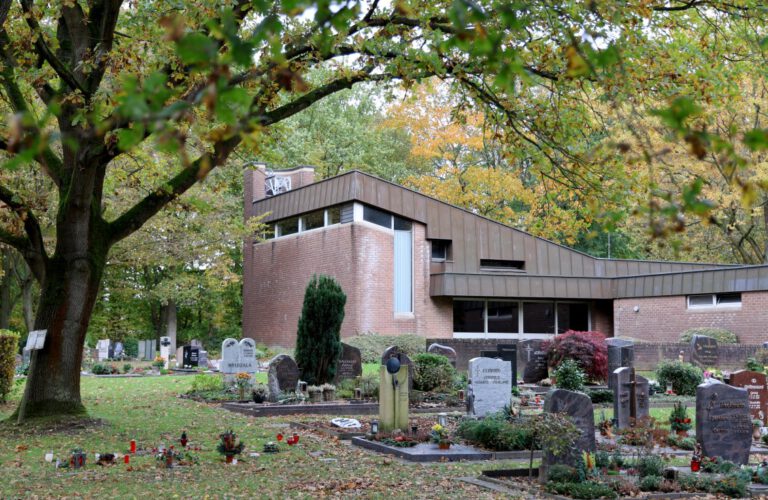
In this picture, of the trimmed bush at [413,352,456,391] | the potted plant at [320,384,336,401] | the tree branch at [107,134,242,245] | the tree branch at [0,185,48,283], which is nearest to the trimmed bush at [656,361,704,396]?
the trimmed bush at [413,352,456,391]

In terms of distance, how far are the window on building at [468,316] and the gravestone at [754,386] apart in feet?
70.1

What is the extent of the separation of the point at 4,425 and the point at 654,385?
1529 cm

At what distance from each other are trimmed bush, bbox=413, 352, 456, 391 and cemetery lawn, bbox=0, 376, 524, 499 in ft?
17.7

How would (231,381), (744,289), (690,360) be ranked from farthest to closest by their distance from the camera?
(744,289)
(690,360)
(231,381)

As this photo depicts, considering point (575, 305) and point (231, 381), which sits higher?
point (575, 305)

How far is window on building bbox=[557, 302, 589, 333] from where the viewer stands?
38.2 metres

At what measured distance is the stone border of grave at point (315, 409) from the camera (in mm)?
17109

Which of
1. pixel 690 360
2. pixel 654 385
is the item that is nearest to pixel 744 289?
pixel 690 360

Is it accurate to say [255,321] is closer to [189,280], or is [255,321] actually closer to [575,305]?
[189,280]

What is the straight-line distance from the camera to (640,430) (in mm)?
10992

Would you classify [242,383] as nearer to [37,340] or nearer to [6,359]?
[6,359]

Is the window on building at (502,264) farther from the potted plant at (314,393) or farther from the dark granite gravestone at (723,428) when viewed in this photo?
the dark granite gravestone at (723,428)

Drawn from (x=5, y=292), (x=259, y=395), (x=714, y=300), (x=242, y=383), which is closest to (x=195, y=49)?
(x=259, y=395)

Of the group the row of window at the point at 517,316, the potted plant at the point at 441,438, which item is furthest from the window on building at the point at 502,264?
the potted plant at the point at 441,438
